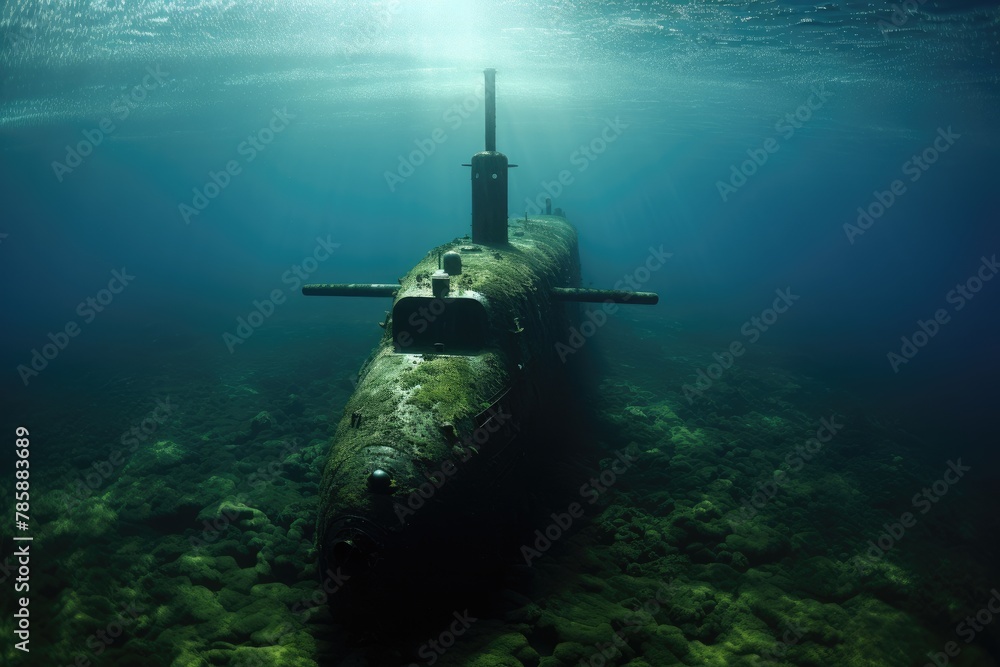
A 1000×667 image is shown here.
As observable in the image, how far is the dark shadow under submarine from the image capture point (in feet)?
17.1

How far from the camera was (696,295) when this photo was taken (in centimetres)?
3550

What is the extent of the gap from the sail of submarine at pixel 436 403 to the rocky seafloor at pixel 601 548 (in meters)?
1.35

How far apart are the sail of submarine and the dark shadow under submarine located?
15mm

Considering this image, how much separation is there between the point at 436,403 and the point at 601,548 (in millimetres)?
3693

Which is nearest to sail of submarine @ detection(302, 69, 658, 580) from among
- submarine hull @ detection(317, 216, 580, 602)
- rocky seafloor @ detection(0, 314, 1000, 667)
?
submarine hull @ detection(317, 216, 580, 602)

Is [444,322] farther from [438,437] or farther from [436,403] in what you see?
[438,437]

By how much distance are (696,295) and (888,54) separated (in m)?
18.3

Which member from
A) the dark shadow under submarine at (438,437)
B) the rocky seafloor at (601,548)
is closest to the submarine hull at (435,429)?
the dark shadow under submarine at (438,437)

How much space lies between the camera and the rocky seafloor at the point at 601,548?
20.4 feet

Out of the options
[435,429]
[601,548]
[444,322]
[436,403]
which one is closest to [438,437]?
[435,429]

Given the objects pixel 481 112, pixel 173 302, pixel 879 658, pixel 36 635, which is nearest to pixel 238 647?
pixel 36 635

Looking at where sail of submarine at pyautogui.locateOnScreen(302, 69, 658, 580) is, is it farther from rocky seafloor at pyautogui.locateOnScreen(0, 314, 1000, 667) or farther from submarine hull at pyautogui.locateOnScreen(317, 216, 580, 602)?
rocky seafloor at pyautogui.locateOnScreen(0, 314, 1000, 667)

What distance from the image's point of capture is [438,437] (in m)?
5.92

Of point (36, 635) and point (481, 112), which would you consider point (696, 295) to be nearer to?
point (481, 112)
